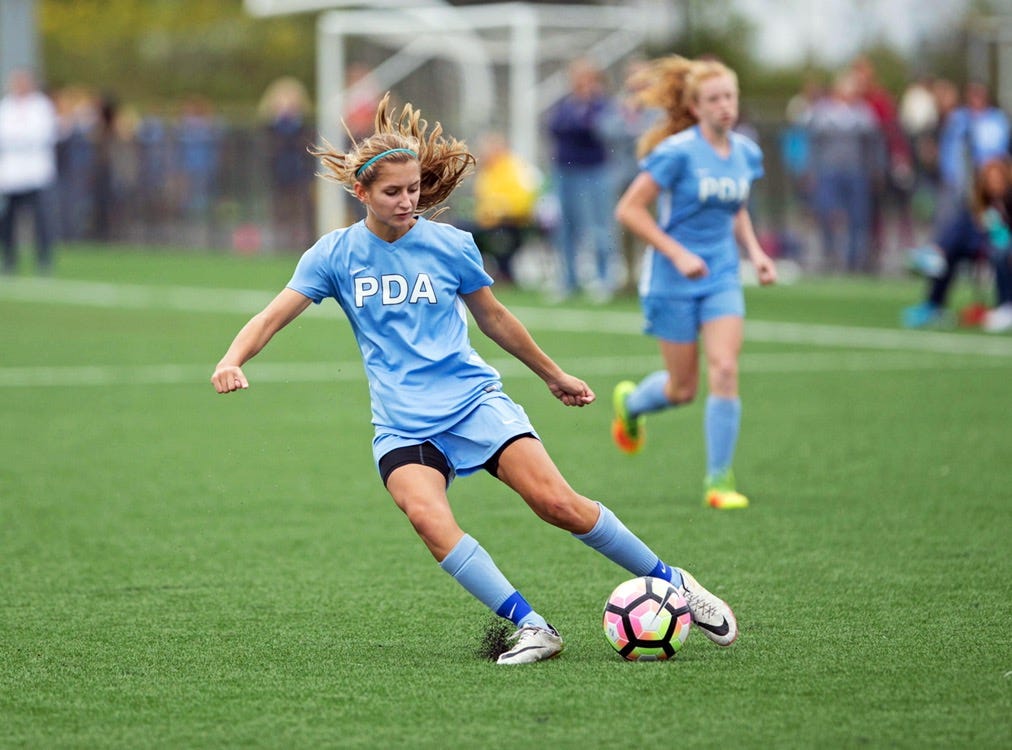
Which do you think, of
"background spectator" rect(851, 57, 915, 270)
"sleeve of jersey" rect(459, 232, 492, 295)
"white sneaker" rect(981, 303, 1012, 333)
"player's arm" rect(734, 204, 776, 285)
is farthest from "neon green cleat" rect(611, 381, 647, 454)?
"background spectator" rect(851, 57, 915, 270)

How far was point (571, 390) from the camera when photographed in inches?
216

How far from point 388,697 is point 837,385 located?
7873mm

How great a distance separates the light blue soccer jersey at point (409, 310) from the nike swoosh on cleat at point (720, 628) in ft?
3.21

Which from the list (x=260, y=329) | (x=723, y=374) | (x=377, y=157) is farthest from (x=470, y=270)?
(x=723, y=374)

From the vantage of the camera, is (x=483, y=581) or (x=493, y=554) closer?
(x=483, y=581)

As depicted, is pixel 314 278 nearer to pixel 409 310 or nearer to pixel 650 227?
pixel 409 310

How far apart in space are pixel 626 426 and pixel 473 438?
12.5 feet

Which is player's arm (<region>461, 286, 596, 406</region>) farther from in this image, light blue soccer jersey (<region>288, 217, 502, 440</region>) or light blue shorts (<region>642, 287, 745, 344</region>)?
light blue shorts (<region>642, 287, 745, 344</region>)

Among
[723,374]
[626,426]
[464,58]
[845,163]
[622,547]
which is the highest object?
[464,58]

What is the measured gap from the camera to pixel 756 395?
11766mm

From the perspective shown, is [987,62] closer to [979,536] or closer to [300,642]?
[979,536]

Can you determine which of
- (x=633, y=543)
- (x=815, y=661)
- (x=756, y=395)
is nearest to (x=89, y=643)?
(x=633, y=543)

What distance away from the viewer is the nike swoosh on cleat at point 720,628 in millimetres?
5328

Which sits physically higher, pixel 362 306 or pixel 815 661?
pixel 362 306
